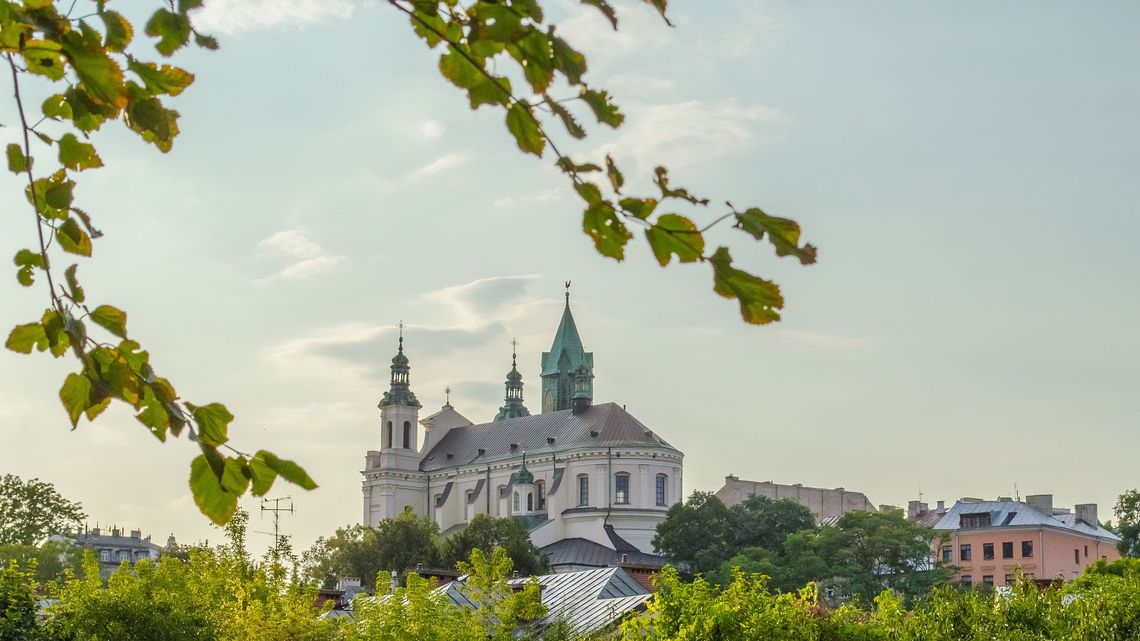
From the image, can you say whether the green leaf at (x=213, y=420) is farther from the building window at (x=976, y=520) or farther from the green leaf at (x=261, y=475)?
the building window at (x=976, y=520)

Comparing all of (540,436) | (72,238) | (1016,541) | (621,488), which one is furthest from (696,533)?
(72,238)

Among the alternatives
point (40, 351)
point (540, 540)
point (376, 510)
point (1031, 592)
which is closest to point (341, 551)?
point (540, 540)

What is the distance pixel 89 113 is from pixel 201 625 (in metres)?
26.2

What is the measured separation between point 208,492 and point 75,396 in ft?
1.77

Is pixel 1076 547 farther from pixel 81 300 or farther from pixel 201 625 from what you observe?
pixel 81 300

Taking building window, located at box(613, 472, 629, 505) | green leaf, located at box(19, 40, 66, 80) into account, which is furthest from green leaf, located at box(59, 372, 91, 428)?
building window, located at box(613, 472, 629, 505)

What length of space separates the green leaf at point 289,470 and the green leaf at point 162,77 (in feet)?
4.37

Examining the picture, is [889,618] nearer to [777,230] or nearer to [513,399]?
[777,230]

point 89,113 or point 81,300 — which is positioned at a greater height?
point 89,113

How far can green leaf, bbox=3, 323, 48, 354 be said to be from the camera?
4.67 m

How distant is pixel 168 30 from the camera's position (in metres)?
4.97

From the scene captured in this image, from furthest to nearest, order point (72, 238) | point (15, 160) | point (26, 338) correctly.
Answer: point (72, 238) → point (15, 160) → point (26, 338)

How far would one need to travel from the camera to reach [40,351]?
15.7ft

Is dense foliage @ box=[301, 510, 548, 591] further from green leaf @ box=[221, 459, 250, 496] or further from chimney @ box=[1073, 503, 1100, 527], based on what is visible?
green leaf @ box=[221, 459, 250, 496]
